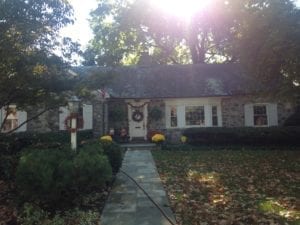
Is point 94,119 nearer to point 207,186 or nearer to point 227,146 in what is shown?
point 227,146

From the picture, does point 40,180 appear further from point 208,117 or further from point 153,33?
point 153,33

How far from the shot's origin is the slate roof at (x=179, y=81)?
20703 mm

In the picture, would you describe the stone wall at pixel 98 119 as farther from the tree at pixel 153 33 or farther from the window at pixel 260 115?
the tree at pixel 153 33

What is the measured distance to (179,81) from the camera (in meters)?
22.2

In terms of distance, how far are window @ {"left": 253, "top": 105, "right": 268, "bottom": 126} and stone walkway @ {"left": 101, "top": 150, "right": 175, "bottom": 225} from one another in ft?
36.1

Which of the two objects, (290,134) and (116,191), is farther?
(290,134)

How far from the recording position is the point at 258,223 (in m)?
6.07

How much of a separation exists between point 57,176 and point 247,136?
508 inches

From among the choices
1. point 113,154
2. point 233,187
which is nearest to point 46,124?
point 113,154

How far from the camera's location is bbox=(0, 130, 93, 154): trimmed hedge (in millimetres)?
11195

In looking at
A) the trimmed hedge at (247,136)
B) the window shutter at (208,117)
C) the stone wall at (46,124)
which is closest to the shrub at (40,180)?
the trimmed hedge at (247,136)

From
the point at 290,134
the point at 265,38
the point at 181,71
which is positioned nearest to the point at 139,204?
the point at 265,38

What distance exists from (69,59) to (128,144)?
34.2 ft

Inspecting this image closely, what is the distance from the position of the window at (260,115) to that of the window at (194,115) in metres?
2.94
